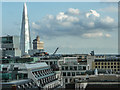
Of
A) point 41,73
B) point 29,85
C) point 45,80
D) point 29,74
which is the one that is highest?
point 29,74

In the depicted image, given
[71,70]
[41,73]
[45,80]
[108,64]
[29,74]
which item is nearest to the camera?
[29,74]

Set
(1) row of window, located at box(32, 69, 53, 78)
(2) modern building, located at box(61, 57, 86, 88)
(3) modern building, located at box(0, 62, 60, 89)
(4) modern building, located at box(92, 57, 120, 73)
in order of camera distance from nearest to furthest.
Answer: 1. (3) modern building, located at box(0, 62, 60, 89)
2. (1) row of window, located at box(32, 69, 53, 78)
3. (2) modern building, located at box(61, 57, 86, 88)
4. (4) modern building, located at box(92, 57, 120, 73)

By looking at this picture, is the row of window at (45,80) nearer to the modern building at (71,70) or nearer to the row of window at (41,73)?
the row of window at (41,73)

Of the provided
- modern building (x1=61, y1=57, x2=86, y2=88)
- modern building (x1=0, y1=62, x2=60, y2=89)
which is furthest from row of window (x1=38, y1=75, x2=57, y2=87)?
modern building (x1=61, y1=57, x2=86, y2=88)

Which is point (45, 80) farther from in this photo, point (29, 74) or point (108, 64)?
point (108, 64)

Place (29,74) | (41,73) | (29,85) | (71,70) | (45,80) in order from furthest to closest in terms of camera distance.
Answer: (71,70), (41,73), (45,80), (29,74), (29,85)

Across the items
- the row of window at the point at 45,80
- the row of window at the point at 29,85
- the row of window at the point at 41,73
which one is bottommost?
the row of window at the point at 45,80

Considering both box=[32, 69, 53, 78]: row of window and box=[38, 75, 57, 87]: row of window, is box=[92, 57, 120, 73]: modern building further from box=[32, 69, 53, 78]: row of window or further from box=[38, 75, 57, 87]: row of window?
box=[32, 69, 53, 78]: row of window

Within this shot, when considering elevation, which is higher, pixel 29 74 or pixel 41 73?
pixel 29 74

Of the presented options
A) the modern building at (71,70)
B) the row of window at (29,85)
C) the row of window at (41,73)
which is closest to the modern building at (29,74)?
the row of window at (41,73)

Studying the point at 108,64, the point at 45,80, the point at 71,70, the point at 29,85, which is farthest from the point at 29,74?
the point at 108,64

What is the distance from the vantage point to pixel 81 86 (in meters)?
58.2

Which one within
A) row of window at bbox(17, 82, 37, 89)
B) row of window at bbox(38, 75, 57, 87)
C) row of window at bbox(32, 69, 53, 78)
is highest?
row of window at bbox(32, 69, 53, 78)

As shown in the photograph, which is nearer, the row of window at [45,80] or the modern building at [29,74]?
the modern building at [29,74]
